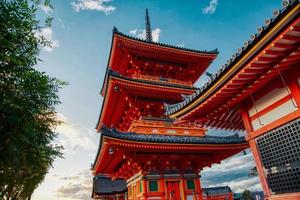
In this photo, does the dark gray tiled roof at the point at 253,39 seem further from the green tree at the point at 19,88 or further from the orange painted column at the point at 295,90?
the green tree at the point at 19,88

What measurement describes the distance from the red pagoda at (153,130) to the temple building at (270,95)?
9.17ft

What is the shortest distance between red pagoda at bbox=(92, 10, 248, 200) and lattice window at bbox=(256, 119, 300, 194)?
12.5 ft

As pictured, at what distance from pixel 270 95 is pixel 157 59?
10827mm

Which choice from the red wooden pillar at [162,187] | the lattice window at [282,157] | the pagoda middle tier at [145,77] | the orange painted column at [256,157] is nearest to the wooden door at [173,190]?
the red wooden pillar at [162,187]

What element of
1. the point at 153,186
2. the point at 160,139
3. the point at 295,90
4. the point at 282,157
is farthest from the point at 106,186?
the point at 295,90

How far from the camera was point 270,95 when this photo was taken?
6051 millimetres

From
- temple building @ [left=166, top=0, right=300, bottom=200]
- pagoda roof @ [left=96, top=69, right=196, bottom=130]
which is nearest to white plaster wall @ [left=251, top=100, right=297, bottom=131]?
temple building @ [left=166, top=0, right=300, bottom=200]

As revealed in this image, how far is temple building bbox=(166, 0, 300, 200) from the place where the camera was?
4.46 metres

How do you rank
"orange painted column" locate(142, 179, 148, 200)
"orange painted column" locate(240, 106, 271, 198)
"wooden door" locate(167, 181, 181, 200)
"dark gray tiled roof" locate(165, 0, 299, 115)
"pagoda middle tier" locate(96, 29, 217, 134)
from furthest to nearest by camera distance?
"pagoda middle tier" locate(96, 29, 217, 134) < "wooden door" locate(167, 181, 181, 200) < "orange painted column" locate(142, 179, 148, 200) < "orange painted column" locate(240, 106, 271, 198) < "dark gray tiled roof" locate(165, 0, 299, 115)

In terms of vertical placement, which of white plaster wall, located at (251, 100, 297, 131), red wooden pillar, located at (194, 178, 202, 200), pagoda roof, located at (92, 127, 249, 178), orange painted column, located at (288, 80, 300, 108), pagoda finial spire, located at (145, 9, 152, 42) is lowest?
red wooden pillar, located at (194, 178, 202, 200)

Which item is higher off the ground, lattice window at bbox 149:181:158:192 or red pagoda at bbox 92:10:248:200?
red pagoda at bbox 92:10:248:200

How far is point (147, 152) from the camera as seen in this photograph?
11.7 meters

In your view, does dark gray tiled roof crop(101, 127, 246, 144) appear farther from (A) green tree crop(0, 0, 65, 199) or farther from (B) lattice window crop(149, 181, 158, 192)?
(A) green tree crop(0, 0, 65, 199)

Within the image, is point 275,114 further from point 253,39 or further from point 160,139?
point 160,139
